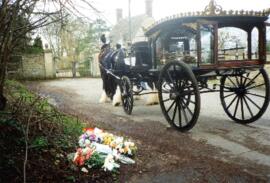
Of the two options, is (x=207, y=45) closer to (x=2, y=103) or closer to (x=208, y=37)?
(x=208, y=37)

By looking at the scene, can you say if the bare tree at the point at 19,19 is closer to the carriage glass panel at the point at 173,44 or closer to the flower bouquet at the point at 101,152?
the flower bouquet at the point at 101,152

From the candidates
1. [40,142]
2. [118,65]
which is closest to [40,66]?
[118,65]

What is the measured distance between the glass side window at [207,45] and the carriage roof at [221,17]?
26cm

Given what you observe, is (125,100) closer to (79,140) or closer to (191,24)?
(191,24)

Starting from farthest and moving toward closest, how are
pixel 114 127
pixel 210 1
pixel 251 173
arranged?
pixel 114 127 < pixel 210 1 < pixel 251 173

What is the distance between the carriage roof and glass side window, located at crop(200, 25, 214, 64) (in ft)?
0.85

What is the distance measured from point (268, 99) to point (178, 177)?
3483mm

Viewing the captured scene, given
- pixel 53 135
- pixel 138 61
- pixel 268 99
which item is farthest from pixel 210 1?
pixel 53 135

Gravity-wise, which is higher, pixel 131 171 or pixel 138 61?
pixel 138 61

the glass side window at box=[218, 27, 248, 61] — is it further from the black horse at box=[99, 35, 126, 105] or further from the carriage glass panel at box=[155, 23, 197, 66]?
the black horse at box=[99, 35, 126, 105]

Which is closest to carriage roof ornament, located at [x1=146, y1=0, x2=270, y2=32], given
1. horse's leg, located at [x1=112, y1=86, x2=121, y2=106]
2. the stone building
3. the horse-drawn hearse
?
the horse-drawn hearse

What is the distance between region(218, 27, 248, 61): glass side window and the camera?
25.3 ft

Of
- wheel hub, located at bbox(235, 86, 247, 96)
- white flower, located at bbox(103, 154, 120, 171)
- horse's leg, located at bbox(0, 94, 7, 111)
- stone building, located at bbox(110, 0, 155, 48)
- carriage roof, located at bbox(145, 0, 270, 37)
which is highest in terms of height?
stone building, located at bbox(110, 0, 155, 48)

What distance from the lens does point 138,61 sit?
31.3 ft
